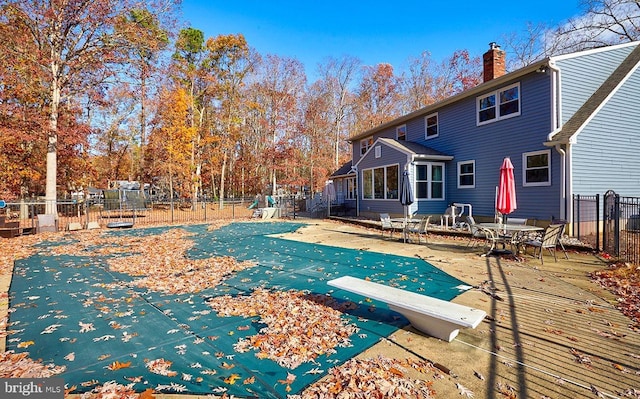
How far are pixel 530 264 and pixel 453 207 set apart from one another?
6.85m

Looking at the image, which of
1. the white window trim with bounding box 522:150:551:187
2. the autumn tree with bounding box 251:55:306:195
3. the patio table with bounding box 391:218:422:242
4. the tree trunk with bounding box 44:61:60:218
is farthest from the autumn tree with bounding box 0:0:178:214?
the white window trim with bounding box 522:150:551:187

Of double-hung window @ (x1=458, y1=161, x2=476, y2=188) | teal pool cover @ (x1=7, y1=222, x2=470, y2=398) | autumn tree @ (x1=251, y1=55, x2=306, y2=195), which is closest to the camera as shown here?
teal pool cover @ (x1=7, y1=222, x2=470, y2=398)

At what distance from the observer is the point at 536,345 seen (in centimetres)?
346

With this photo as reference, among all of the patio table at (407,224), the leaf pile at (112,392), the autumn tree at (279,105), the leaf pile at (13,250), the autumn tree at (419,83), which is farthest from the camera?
the autumn tree at (419,83)

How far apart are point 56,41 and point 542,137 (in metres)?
23.2

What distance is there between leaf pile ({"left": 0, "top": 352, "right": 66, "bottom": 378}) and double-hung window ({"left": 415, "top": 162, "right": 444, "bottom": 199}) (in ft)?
47.4

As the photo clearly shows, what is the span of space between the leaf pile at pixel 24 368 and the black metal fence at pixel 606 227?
1066 centimetres

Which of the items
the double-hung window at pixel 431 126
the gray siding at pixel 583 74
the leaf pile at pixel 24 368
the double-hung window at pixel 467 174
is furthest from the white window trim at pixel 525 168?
the leaf pile at pixel 24 368

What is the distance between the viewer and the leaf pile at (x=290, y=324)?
11.0 feet

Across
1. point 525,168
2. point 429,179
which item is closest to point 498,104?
point 525,168

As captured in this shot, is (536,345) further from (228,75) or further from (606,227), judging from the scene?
(228,75)

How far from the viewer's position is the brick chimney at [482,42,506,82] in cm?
1497

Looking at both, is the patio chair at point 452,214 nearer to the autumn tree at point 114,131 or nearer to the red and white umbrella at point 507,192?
the red and white umbrella at point 507,192

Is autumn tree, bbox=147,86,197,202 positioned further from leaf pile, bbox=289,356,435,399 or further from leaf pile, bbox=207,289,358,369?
leaf pile, bbox=289,356,435,399
